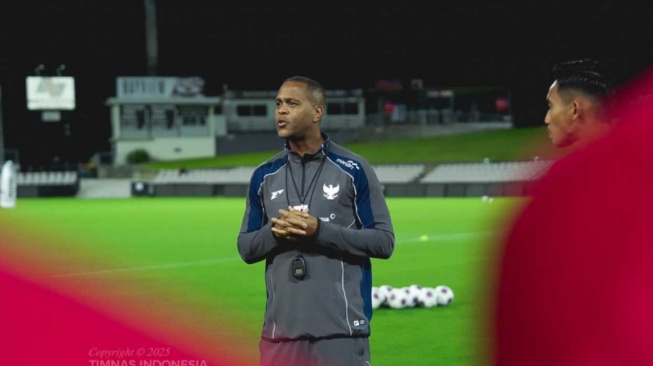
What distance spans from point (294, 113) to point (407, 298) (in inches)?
279

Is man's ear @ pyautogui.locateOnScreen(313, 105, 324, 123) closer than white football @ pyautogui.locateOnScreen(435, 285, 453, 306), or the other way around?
man's ear @ pyautogui.locateOnScreen(313, 105, 324, 123)

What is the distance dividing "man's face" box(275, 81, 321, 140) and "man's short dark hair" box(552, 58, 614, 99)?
172 centimetres

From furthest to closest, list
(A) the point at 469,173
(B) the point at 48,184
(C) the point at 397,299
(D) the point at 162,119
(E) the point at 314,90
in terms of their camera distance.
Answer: (D) the point at 162,119
(A) the point at 469,173
(B) the point at 48,184
(C) the point at 397,299
(E) the point at 314,90

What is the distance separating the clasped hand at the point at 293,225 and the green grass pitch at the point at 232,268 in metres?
0.76

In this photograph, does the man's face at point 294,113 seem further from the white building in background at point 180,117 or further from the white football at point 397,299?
the white building in background at point 180,117

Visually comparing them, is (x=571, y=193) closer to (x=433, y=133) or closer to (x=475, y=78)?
(x=433, y=133)

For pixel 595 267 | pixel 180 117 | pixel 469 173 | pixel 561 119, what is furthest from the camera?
pixel 180 117

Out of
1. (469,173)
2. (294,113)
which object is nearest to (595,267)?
(294,113)

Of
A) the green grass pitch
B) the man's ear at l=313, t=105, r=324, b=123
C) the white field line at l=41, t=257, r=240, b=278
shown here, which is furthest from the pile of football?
the man's ear at l=313, t=105, r=324, b=123

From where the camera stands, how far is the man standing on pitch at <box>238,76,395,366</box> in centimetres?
400

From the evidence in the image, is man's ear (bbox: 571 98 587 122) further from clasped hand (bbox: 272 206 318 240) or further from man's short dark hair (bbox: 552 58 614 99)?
clasped hand (bbox: 272 206 318 240)

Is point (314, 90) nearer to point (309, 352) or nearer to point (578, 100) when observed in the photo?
point (309, 352)

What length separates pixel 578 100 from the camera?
1.85m

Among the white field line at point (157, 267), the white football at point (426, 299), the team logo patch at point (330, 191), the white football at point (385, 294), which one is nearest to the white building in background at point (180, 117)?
the white field line at point (157, 267)
